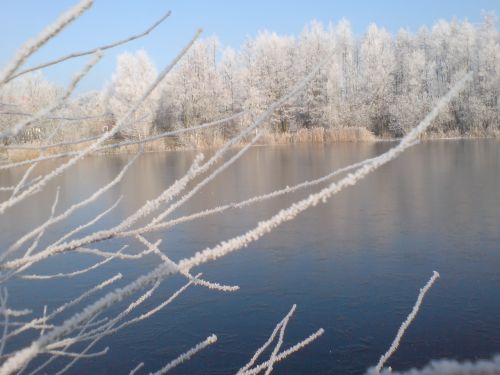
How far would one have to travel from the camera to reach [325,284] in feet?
10.1

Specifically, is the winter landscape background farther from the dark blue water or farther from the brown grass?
the brown grass

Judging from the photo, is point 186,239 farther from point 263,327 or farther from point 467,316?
point 467,316

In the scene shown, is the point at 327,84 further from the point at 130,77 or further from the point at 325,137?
the point at 130,77

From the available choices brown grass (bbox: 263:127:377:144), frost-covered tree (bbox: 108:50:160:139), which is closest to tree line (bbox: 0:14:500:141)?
frost-covered tree (bbox: 108:50:160:139)

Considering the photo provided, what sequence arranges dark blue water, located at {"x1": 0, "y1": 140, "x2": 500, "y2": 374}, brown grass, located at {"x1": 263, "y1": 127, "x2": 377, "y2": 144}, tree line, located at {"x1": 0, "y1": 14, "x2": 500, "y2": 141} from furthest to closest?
tree line, located at {"x1": 0, "y1": 14, "x2": 500, "y2": 141}
brown grass, located at {"x1": 263, "y1": 127, "x2": 377, "y2": 144}
dark blue water, located at {"x1": 0, "y1": 140, "x2": 500, "y2": 374}

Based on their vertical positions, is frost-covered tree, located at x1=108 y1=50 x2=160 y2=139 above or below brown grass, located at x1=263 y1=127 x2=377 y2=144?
above

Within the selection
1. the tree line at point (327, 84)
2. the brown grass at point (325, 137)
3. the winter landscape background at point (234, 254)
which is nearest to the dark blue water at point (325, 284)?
the winter landscape background at point (234, 254)

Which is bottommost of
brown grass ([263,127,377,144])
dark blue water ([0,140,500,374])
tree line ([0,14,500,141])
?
dark blue water ([0,140,500,374])

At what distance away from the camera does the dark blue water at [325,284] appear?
2332 millimetres

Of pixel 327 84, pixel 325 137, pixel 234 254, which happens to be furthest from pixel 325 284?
pixel 327 84

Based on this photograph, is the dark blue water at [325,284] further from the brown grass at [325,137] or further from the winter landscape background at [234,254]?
the brown grass at [325,137]

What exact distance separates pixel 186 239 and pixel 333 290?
1.55 meters

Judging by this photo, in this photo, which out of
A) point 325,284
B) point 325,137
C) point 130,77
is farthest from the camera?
point 130,77

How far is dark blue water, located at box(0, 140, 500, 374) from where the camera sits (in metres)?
2.33
